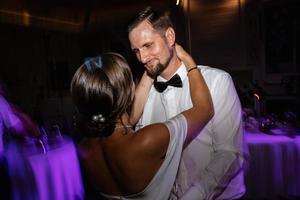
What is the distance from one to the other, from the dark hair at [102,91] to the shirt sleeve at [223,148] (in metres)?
0.40

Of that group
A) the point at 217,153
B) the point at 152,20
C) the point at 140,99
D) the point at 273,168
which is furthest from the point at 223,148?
the point at 273,168

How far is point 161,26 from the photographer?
5.48ft

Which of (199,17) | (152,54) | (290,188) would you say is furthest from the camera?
Answer: (199,17)

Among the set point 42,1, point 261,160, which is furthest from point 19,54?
point 261,160

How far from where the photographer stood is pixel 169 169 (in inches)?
56.7

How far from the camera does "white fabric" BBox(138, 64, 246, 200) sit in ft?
4.85

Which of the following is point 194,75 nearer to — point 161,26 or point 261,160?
point 161,26

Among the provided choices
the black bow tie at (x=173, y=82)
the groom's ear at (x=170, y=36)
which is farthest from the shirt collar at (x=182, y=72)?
the groom's ear at (x=170, y=36)

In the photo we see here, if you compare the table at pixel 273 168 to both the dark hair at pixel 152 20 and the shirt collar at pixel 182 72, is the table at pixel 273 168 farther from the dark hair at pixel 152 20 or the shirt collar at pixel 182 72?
the dark hair at pixel 152 20

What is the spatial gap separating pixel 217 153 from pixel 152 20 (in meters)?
0.66

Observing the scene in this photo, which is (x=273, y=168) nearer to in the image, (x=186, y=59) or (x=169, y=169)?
(x=186, y=59)

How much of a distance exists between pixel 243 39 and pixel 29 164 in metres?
5.24

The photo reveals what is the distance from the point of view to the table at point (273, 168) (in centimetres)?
306

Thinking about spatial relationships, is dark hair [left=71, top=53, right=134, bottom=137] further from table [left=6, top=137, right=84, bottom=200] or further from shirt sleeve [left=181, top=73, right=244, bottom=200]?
table [left=6, top=137, right=84, bottom=200]
